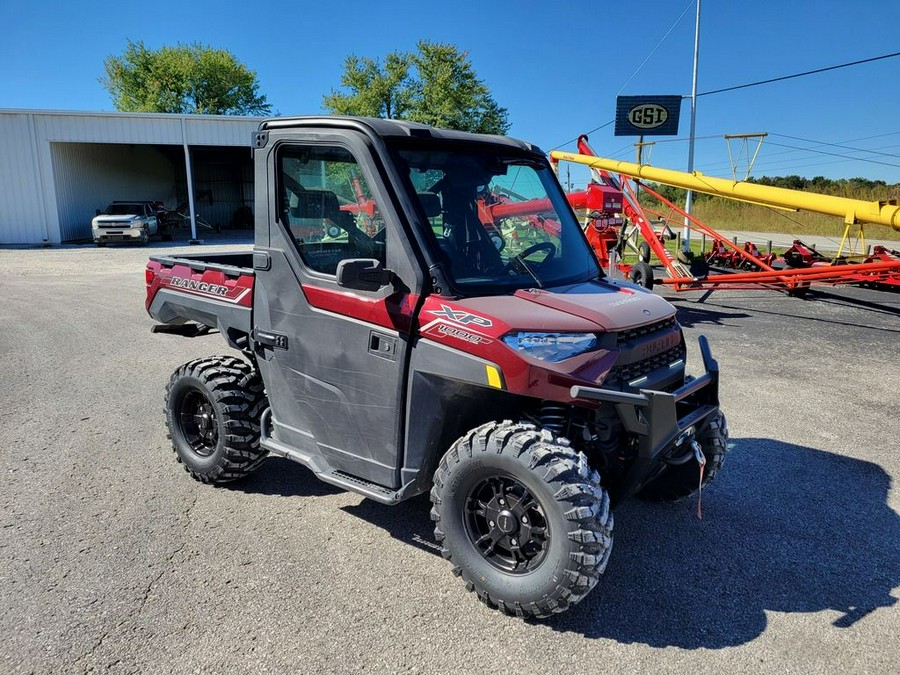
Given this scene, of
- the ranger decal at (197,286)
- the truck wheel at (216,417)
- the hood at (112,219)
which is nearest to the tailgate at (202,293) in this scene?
the ranger decal at (197,286)

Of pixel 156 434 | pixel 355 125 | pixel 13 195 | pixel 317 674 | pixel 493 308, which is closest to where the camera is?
pixel 317 674

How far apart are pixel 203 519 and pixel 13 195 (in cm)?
2699

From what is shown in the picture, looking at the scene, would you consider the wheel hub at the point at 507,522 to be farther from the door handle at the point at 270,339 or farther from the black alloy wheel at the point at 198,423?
the black alloy wheel at the point at 198,423

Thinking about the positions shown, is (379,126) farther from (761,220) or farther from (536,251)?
(761,220)

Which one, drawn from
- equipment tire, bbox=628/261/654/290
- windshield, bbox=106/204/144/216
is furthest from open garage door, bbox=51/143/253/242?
equipment tire, bbox=628/261/654/290

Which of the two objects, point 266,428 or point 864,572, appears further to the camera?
point 266,428

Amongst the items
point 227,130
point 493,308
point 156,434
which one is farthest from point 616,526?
point 227,130

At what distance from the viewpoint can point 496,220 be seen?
369 centimetres

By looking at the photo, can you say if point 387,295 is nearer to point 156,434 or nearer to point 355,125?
point 355,125

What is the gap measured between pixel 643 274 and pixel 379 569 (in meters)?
9.05

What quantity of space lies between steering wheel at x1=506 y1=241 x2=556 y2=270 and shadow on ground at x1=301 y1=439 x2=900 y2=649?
5.59 feet

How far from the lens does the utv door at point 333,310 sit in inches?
129

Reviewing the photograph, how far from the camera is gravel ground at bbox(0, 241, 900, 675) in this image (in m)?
2.86

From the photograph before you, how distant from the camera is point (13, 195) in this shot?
82.1 ft
